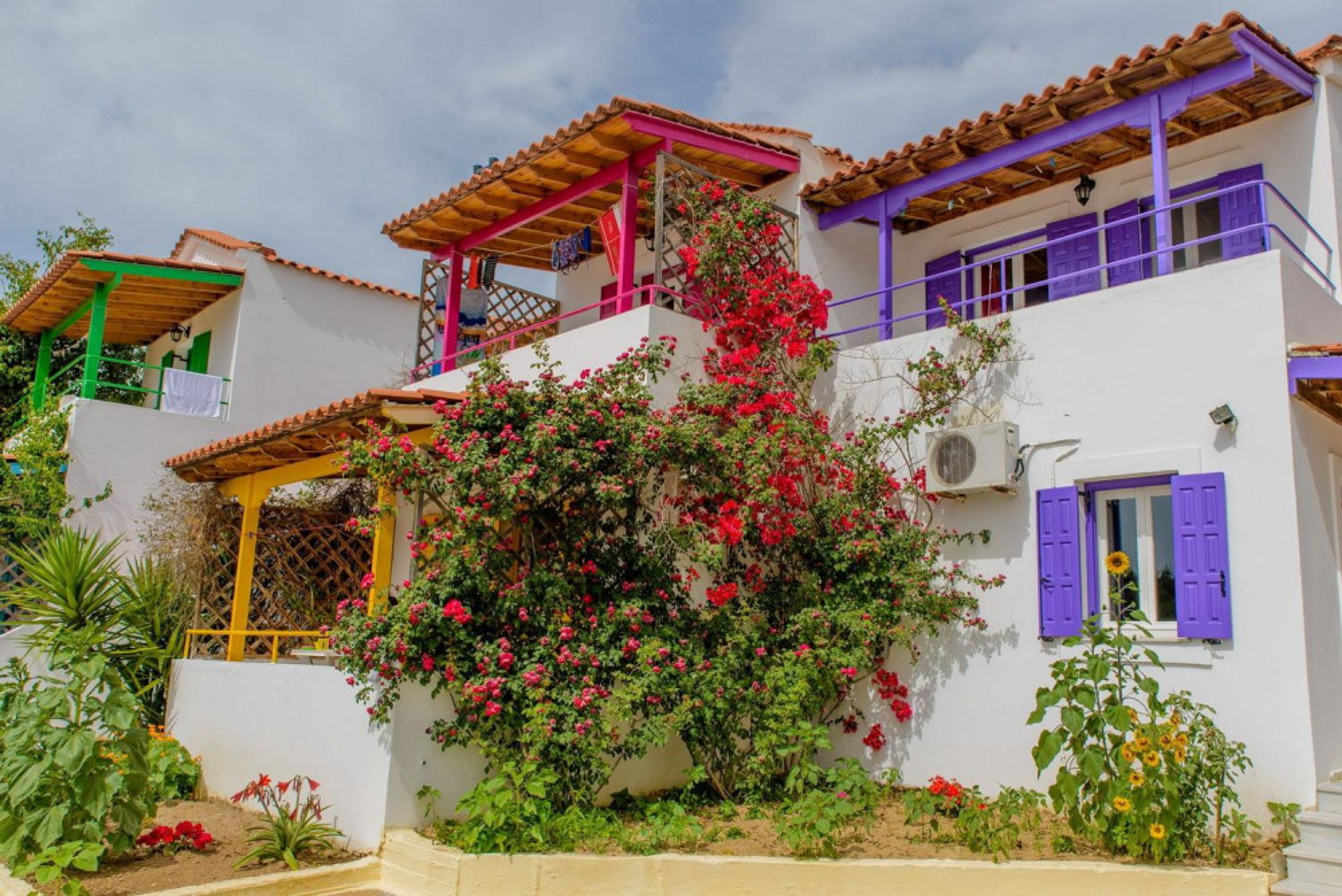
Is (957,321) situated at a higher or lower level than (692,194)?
lower

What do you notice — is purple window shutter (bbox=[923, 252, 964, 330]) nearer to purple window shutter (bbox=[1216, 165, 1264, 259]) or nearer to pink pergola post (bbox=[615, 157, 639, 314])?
purple window shutter (bbox=[1216, 165, 1264, 259])

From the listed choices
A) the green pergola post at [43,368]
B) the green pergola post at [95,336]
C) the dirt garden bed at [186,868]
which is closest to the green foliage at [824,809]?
the dirt garden bed at [186,868]

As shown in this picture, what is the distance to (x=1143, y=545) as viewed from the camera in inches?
368

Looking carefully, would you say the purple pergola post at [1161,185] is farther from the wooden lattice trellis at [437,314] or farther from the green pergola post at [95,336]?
the green pergola post at [95,336]

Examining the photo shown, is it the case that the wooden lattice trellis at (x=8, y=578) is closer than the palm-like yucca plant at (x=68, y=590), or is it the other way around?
the palm-like yucca plant at (x=68, y=590)

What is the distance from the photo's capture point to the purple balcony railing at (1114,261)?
383 inches

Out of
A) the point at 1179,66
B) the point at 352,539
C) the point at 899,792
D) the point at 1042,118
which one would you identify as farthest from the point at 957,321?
the point at 352,539

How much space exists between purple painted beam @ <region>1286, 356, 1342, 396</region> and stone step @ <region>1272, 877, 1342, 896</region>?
3632 mm

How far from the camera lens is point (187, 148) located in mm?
13609

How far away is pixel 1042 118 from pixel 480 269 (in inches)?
310

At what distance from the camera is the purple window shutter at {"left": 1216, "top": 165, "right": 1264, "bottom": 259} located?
10.8m

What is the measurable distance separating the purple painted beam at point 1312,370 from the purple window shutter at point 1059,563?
190cm

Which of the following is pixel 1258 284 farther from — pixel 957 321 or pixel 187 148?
pixel 187 148

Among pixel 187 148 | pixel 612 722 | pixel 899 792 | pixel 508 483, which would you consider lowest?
pixel 899 792
